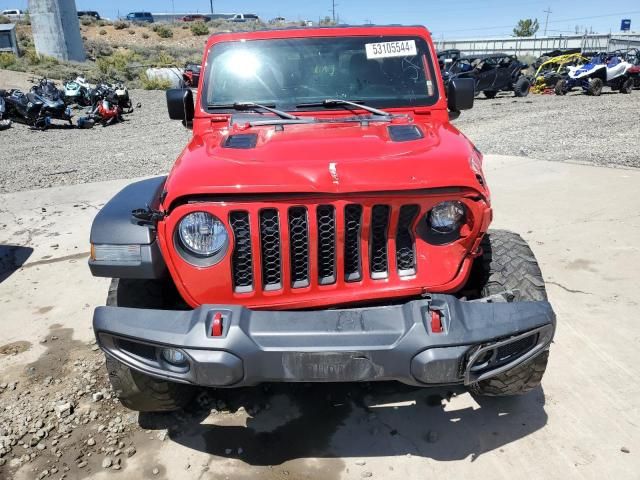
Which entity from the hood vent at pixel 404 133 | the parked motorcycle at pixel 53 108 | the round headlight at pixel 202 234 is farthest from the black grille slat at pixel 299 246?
the parked motorcycle at pixel 53 108

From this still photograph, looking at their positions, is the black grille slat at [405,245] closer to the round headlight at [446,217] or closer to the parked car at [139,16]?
the round headlight at [446,217]

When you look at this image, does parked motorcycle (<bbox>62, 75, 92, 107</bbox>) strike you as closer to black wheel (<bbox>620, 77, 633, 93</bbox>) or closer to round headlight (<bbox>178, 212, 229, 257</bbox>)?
round headlight (<bbox>178, 212, 229, 257</bbox>)

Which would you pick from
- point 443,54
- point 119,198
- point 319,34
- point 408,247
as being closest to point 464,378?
point 408,247

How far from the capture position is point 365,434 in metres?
2.74

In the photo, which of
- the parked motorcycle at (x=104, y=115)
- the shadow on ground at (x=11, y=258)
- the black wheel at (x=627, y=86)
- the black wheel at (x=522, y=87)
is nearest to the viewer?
the shadow on ground at (x=11, y=258)

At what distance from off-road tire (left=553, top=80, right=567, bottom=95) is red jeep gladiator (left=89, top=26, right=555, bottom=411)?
18756mm

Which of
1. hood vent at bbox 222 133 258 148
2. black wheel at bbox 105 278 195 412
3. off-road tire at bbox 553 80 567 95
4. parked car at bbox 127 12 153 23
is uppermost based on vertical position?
parked car at bbox 127 12 153 23

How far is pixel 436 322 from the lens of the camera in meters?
2.04

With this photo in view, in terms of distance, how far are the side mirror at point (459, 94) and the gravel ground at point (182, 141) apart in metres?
5.15

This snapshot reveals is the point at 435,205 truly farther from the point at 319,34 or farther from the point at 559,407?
the point at 319,34

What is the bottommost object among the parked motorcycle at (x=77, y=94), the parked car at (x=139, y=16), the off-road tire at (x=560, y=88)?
the off-road tire at (x=560, y=88)

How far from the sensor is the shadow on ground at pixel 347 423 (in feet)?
8.68

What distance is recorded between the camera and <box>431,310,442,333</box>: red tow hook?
2.03 metres

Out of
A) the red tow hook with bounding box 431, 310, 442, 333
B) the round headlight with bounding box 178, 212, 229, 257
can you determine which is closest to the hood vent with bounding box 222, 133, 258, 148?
the round headlight with bounding box 178, 212, 229, 257
